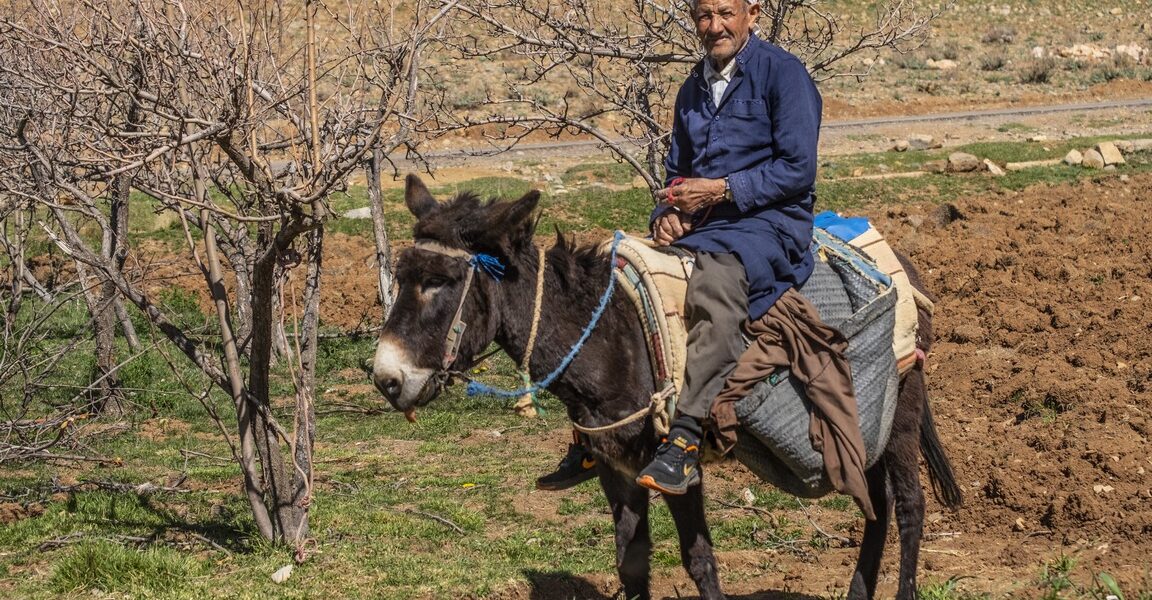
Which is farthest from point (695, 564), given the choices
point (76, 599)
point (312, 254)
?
point (76, 599)

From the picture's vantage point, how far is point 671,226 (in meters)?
5.27

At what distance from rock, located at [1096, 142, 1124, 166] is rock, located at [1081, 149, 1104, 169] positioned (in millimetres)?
70

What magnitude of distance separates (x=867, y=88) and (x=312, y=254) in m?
34.5

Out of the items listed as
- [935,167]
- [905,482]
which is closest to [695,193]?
[905,482]

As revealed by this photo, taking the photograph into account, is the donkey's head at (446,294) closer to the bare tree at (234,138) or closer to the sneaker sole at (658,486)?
the bare tree at (234,138)

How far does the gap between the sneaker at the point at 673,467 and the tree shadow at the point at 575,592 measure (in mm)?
1657

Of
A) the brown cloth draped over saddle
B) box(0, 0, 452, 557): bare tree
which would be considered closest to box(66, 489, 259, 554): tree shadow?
box(0, 0, 452, 557): bare tree

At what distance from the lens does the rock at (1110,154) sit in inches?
809

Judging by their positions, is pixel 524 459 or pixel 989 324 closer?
pixel 524 459

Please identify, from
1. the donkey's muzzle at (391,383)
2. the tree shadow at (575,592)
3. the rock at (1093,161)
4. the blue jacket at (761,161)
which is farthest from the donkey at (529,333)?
the rock at (1093,161)

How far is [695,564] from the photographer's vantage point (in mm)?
5246

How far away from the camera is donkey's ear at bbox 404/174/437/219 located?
5062mm

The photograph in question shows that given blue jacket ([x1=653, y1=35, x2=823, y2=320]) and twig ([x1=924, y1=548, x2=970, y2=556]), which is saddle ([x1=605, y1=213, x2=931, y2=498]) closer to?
blue jacket ([x1=653, y1=35, x2=823, y2=320])

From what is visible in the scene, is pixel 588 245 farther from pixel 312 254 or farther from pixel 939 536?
pixel 939 536
